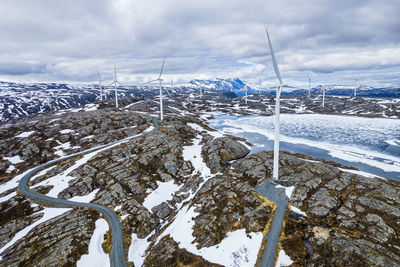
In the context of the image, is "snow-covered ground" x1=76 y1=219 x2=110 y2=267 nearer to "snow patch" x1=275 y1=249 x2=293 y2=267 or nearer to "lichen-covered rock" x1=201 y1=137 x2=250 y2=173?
"snow patch" x1=275 y1=249 x2=293 y2=267

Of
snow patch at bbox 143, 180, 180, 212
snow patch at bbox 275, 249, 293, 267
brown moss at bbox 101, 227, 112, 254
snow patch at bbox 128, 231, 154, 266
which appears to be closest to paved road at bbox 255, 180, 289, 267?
snow patch at bbox 275, 249, 293, 267

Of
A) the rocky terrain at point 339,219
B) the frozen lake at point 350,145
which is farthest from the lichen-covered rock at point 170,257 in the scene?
the frozen lake at point 350,145

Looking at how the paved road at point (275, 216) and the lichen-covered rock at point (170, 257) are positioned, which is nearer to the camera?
Answer: the paved road at point (275, 216)

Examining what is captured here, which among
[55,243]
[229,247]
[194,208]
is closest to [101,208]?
[55,243]

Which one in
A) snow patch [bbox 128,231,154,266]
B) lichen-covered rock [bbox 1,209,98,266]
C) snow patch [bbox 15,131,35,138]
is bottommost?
snow patch [bbox 128,231,154,266]

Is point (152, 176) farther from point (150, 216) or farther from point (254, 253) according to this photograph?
point (254, 253)

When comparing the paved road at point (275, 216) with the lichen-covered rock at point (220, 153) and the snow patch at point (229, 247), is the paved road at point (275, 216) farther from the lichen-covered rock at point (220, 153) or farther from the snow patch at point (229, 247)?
the lichen-covered rock at point (220, 153)
